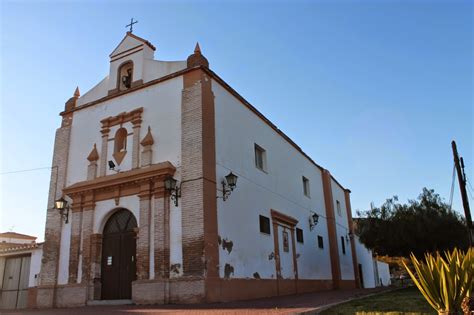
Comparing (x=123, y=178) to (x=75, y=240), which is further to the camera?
(x=75, y=240)

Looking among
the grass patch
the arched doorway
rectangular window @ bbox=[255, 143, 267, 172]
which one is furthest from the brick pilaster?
the grass patch

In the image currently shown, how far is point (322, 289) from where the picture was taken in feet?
65.4

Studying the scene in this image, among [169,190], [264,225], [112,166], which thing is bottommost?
[264,225]

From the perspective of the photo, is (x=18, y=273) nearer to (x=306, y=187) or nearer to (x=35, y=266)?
(x=35, y=266)

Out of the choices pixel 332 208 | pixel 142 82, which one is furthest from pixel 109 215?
pixel 332 208

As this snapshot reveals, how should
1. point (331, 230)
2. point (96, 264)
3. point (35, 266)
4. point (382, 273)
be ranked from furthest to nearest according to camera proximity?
1. point (382, 273)
2. point (331, 230)
3. point (35, 266)
4. point (96, 264)

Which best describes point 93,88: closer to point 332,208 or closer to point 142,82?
point 142,82

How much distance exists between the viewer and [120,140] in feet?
47.7

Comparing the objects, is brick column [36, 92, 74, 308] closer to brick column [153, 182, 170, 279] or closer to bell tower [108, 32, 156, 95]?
bell tower [108, 32, 156, 95]

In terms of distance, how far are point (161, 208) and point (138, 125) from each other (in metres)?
3.37

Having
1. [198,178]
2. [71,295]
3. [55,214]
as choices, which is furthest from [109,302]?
[198,178]

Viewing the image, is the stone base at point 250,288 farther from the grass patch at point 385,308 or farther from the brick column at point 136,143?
the brick column at point 136,143

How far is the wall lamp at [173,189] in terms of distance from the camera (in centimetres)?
1185

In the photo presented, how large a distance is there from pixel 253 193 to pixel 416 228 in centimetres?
952
